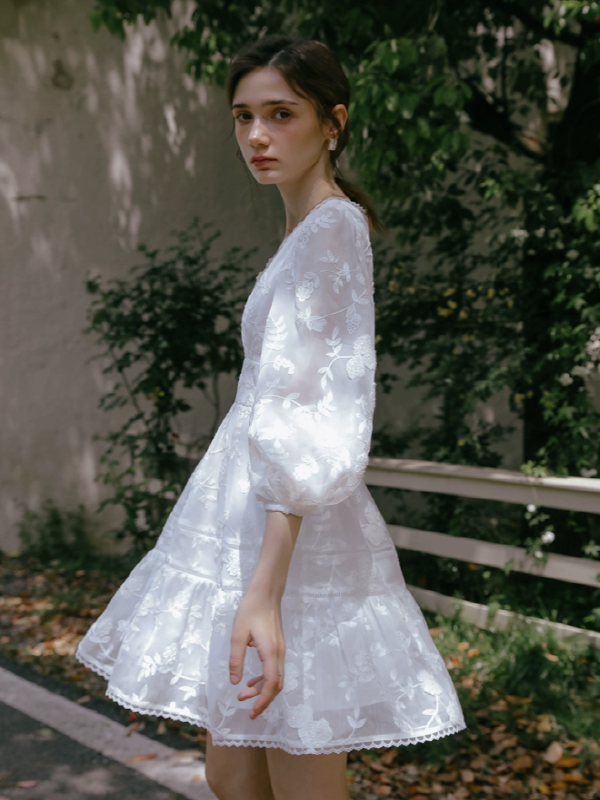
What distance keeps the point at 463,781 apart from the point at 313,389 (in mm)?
2088

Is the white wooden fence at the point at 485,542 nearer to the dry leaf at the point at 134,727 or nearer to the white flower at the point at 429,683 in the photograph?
the dry leaf at the point at 134,727

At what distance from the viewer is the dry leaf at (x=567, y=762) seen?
9.64 ft

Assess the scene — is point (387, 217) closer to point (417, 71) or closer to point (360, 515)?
point (417, 71)

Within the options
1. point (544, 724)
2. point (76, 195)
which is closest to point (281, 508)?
point (544, 724)

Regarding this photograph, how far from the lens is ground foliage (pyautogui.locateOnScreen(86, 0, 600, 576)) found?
367 centimetres

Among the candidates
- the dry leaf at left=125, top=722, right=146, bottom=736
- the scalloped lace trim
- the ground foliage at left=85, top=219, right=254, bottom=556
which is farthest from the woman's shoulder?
the ground foliage at left=85, top=219, right=254, bottom=556

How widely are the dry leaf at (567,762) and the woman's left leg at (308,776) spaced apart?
172 centimetres

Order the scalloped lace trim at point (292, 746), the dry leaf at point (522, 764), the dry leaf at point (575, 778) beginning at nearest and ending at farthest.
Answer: the scalloped lace trim at point (292, 746), the dry leaf at point (575, 778), the dry leaf at point (522, 764)

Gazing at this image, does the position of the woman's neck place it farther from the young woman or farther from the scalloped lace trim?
the scalloped lace trim

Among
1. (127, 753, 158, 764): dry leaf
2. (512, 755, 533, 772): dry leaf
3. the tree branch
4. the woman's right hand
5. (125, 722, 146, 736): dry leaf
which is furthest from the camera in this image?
the tree branch

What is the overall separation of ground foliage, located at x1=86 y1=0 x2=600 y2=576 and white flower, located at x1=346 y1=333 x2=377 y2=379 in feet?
6.94

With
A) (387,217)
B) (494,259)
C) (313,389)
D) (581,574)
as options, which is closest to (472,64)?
(387,217)

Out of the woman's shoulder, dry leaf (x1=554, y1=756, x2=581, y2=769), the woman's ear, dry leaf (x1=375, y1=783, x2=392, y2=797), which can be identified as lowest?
dry leaf (x1=375, y1=783, x2=392, y2=797)

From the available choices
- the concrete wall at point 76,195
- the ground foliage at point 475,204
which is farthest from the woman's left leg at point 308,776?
the concrete wall at point 76,195
